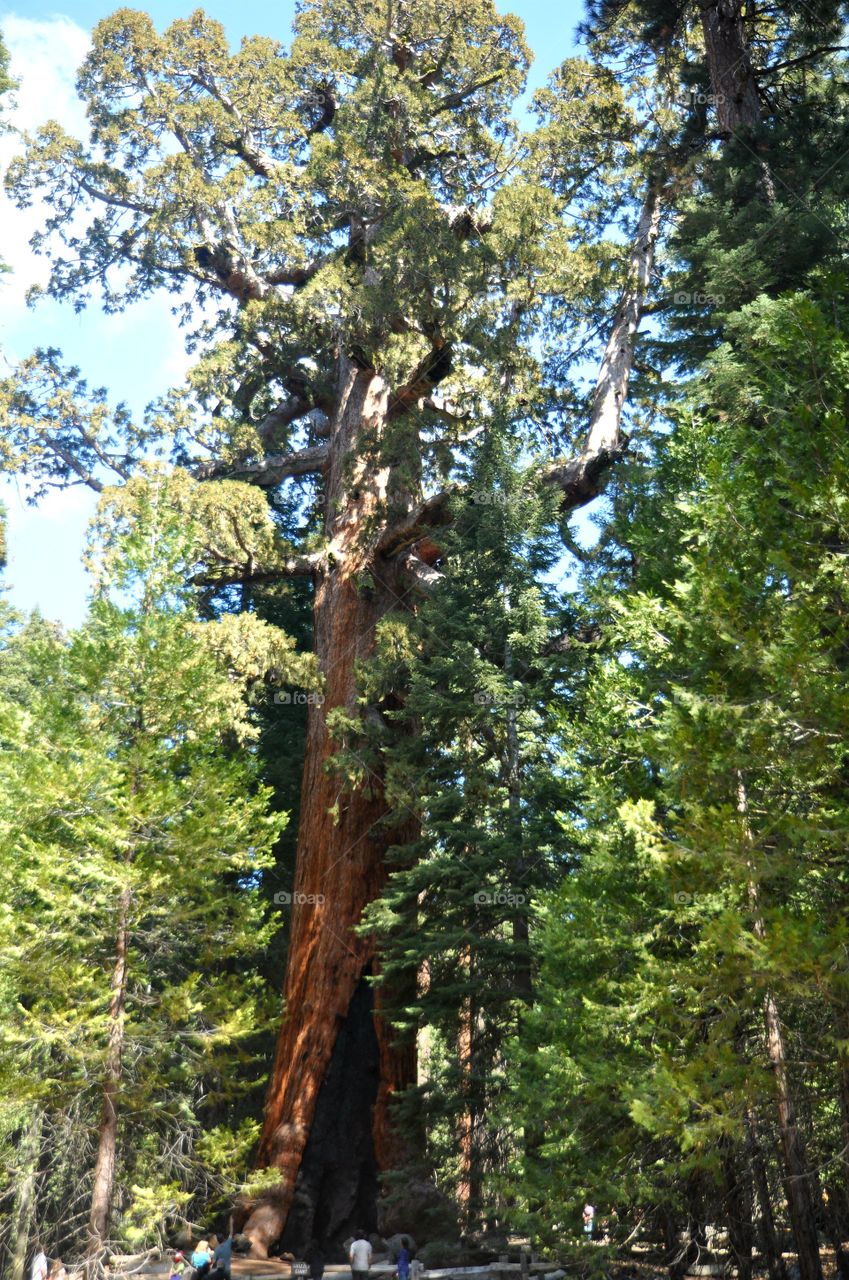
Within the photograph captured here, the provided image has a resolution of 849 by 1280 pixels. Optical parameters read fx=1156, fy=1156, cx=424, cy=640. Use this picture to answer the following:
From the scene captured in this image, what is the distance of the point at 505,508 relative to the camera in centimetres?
1666

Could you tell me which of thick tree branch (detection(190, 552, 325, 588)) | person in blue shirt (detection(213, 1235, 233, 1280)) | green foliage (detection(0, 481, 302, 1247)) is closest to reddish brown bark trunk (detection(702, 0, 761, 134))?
green foliage (detection(0, 481, 302, 1247))

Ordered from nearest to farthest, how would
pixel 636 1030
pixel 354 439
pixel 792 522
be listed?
1. pixel 792 522
2. pixel 636 1030
3. pixel 354 439

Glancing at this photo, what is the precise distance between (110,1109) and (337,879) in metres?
6.40

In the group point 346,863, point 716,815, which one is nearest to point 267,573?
point 346,863

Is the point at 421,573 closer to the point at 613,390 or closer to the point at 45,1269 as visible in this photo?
the point at 613,390

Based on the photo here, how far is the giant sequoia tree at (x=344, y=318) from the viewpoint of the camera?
17.2 m

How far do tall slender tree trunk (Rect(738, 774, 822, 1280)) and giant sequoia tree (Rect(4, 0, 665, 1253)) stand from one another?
7248 millimetres

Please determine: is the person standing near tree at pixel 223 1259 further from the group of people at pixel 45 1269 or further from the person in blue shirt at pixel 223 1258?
the group of people at pixel 45 1269

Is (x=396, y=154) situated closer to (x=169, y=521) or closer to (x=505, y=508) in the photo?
(x=505, y=508)

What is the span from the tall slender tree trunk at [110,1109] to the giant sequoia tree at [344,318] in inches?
182

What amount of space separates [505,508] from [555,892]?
19.2ft

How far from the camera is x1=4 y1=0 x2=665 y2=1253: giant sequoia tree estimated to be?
17.2 meters

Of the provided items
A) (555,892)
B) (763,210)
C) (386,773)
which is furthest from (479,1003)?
(763,210)

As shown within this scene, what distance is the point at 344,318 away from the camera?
63.0ft
